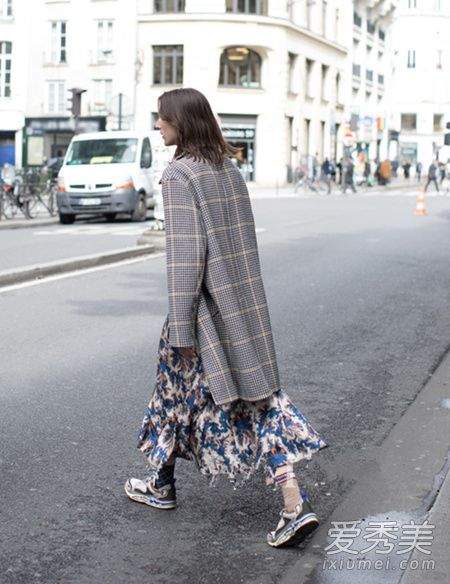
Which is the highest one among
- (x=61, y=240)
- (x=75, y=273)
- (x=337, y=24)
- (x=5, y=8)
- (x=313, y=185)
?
(x=337, y=24)

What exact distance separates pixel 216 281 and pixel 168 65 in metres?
56.6

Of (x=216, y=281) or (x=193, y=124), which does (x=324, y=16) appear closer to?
(x=193, y=124)

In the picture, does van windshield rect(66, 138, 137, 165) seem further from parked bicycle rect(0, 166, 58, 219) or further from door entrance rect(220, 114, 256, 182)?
door entrance rect(220, 114, 256, 182)

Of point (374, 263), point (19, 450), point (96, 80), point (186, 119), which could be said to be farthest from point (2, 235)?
point (96, 80)

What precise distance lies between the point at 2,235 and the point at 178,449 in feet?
58.2

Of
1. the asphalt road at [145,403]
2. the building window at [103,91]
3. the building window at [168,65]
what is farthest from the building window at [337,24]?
the asphalt road at [145,403]

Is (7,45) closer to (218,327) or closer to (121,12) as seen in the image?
(121,12)

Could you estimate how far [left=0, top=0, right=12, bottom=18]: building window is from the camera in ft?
197

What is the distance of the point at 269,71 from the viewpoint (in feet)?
199

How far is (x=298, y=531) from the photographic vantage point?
4469 millimetres

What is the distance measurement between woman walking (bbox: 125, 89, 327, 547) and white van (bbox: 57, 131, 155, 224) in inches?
847

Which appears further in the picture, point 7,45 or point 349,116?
point 349,116

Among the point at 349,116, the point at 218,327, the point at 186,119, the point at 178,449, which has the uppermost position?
the point at 349,116

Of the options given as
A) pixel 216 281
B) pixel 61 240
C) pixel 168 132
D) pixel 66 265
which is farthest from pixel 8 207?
pixel 216 281
